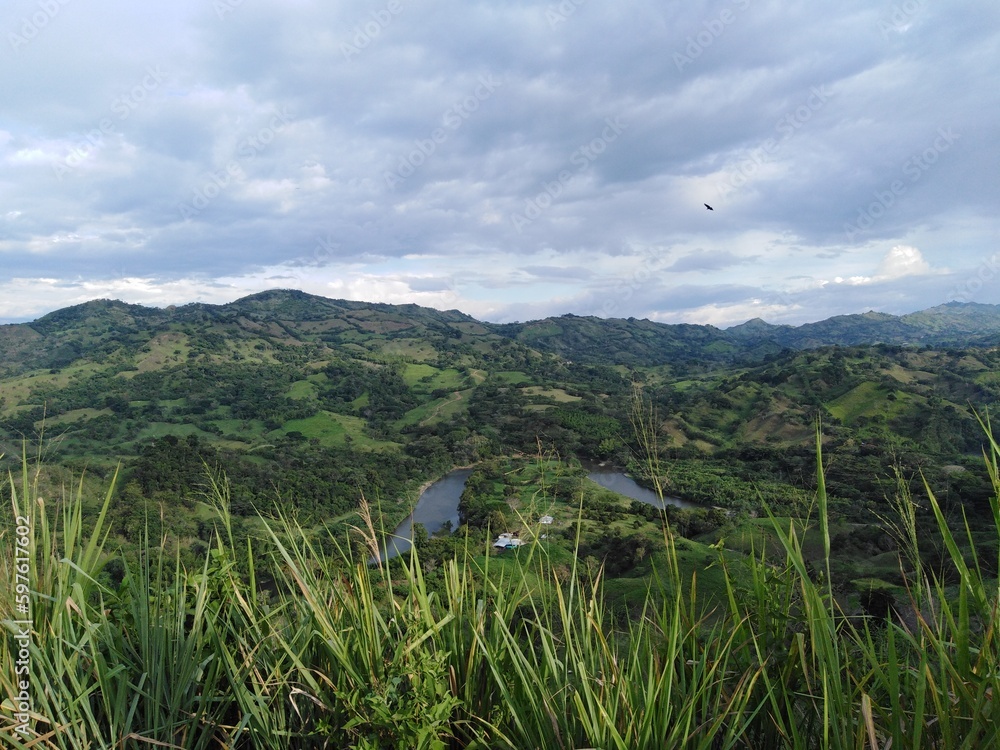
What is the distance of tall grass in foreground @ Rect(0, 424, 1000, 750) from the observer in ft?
5.18

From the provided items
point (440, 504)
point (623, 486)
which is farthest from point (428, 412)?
point (623, 486)

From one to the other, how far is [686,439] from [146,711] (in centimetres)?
7696

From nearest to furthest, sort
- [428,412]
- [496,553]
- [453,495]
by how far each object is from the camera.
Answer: [496,553]
[453,495]
[428,412]

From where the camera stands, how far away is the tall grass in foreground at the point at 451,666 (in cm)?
158

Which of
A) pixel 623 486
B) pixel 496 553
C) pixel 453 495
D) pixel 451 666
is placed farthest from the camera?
pixel 623 486

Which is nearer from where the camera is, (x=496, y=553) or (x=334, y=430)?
(x=496, y=553)

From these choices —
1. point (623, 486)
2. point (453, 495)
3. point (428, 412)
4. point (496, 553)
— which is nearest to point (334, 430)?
point (428, 412)

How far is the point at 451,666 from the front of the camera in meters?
2.08

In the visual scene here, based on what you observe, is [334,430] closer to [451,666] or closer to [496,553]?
[496,553]

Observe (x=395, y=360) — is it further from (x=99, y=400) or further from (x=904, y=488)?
(x=904, y=488)

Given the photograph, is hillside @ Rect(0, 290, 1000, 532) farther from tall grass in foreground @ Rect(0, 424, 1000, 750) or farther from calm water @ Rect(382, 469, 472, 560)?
tall grass in foreground @ Rect(0, 424, 1000, 750)

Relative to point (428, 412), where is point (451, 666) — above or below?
above

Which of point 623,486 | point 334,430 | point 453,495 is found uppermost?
point 334,430

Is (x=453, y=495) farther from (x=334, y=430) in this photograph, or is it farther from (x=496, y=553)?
(x=496, y=553)
